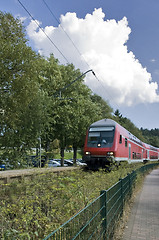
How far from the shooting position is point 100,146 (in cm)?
1619

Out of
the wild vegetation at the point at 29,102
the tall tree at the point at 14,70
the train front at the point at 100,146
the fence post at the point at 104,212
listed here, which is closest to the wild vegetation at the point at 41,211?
the fence post at the point at 104,212

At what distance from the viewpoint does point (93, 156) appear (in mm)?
15953

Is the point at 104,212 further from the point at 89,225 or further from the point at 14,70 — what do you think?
the point at 14,70

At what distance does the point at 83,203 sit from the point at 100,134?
40.8ft

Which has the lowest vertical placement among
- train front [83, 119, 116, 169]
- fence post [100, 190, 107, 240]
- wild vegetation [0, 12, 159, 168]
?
fence post [100, 190, 107, 240]

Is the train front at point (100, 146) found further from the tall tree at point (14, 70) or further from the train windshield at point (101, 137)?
the tall tree at point (14, 70)

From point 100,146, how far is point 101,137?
2.36 feet

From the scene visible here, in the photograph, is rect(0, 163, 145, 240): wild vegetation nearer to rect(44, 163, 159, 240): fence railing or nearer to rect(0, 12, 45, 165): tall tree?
rect(44, 163, 159, 240): fence railing

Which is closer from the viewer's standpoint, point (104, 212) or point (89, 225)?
point (89, 225)

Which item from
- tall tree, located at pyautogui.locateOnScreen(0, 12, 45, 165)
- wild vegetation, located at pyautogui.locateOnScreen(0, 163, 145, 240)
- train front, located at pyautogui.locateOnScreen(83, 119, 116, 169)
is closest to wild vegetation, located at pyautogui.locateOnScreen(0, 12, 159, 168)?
tall tree, located at pyautogui.locateOnScreen(0, 12, 45, 165)

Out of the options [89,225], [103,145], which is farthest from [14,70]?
[89,225]

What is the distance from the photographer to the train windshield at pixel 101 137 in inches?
638

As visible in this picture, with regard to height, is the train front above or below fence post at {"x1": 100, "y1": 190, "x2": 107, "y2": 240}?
above

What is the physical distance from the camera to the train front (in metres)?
15.7
